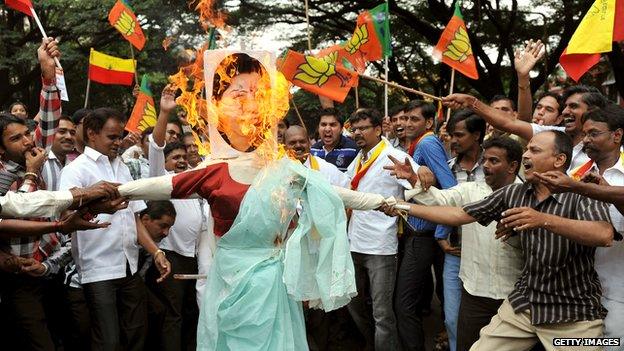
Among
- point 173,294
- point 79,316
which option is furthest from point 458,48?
point 79,316

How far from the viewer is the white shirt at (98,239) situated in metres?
4.88

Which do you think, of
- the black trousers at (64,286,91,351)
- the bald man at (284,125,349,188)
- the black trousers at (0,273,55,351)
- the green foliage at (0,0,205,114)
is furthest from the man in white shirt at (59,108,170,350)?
the green foliage at (0,0,205,114)

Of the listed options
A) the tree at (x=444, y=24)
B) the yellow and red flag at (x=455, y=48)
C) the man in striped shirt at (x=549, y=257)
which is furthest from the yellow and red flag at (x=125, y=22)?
the tree at (x=444, y=24)

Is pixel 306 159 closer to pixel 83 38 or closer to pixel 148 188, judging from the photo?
pixel 148 188

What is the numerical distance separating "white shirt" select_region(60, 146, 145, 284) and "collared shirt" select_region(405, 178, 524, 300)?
2078 millimetres

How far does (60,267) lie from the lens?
511 centimetres

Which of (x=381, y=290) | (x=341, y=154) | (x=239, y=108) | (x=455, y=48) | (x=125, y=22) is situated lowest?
(x=381, y=290)

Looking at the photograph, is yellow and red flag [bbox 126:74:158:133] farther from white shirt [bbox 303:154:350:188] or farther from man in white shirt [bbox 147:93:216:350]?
white shirt [bbox 303:154:350:188]

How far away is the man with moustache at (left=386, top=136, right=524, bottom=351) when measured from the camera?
4480 mm

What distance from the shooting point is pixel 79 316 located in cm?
505

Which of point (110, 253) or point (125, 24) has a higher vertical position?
point (125, 24)

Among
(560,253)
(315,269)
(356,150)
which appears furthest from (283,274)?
(356,150)

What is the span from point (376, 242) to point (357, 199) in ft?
5.84

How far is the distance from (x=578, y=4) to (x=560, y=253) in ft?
41.2
